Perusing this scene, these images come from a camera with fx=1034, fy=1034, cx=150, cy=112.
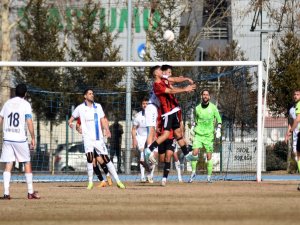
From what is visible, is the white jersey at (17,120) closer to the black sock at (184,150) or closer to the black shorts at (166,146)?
the black shorts at (166,146)

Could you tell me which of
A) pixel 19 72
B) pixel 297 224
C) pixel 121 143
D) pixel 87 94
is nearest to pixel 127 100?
pixel 121 143

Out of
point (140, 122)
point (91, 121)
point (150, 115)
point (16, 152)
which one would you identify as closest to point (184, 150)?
point (91, 121)

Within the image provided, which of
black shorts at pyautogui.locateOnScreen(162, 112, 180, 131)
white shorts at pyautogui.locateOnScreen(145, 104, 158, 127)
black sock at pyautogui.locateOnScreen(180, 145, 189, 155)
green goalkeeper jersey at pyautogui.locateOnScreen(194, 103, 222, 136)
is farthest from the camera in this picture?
white shorts at pyautogui.locateOnScreen(145, 104, 158, 127)

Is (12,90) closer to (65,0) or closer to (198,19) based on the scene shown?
(65,0)

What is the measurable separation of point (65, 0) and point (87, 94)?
25.2m

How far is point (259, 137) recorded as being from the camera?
84.8 feet

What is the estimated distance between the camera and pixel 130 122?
2764 cm

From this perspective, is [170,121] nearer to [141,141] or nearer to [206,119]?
[206,119]

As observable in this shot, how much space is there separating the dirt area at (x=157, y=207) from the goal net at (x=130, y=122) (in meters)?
7.81

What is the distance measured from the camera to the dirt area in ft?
41.8

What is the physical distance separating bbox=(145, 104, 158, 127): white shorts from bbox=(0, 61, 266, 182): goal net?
1.24 metres

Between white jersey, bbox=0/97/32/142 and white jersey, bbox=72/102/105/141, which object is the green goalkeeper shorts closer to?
white jersey, bbox=72/102/105/141

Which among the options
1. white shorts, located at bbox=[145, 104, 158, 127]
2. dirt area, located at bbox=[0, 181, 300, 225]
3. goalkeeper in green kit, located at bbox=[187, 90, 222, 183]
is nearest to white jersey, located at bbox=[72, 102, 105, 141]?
dirt area, located at bbox=[0, 181, 300, 225]

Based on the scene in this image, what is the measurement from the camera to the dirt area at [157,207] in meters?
12.7
